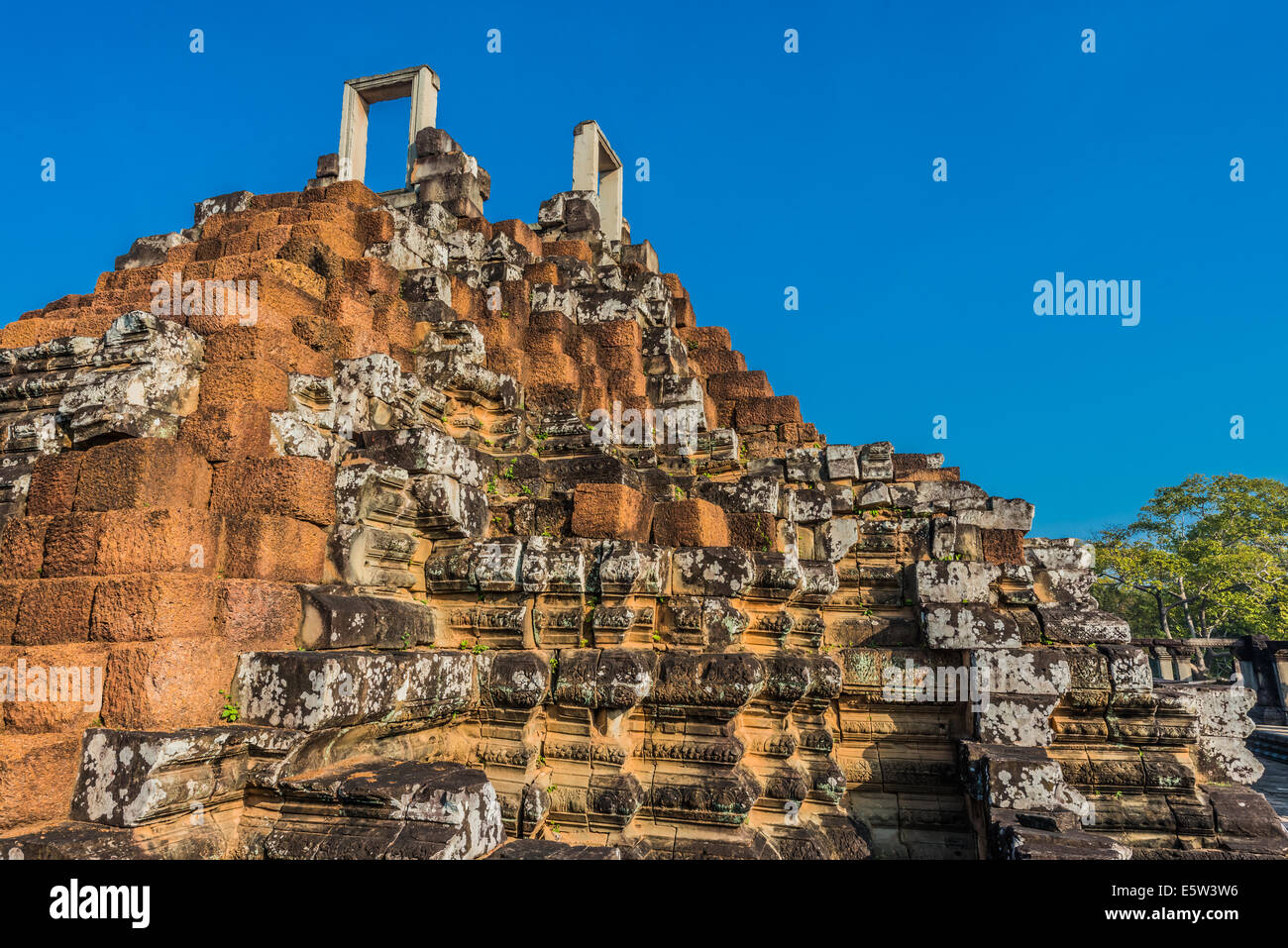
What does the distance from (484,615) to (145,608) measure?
2.04 m

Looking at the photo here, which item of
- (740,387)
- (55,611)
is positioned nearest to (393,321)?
(55,611)

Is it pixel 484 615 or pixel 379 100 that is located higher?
pixel 379 100

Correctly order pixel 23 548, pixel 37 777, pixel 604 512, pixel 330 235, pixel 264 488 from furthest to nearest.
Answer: pixel 330 235, pixel 604 512, pixel 264 488, pixel 23 548, pixel 37 777

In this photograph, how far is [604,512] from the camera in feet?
17.0

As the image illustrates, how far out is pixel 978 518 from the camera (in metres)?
7.14

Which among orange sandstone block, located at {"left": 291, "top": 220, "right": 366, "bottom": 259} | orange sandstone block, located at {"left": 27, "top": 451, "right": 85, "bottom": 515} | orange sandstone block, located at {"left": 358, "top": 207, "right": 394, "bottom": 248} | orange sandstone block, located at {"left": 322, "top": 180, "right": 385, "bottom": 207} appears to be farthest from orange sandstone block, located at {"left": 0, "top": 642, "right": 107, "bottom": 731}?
orange sandstone block, located at {"left": 322, "top": 180, "right": 385, "bottom": 207}

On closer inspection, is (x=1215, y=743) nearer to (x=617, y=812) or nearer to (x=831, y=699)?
(x=831, y=699)

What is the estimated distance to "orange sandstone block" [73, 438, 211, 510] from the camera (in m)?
3.79

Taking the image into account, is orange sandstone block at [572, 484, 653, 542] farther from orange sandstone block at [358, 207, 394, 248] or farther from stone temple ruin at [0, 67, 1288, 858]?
orange sandstone block at [358, 207, 394, 248]

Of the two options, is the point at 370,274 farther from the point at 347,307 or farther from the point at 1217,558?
the point at 1217,558

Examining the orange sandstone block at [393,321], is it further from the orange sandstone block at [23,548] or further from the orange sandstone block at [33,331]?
the orange sandstone block at [23,548]

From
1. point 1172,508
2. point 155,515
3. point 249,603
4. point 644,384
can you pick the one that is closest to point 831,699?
point 644,384

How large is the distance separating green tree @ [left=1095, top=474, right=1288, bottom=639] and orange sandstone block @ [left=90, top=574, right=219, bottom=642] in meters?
33.7
